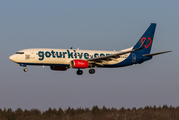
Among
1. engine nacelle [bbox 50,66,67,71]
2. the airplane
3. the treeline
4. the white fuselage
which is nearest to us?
the white fuselage

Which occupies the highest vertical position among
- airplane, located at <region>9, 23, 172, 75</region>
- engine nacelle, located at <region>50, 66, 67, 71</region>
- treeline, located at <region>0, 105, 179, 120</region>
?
airplane, located at <region>9, 23, 172, 75</region>

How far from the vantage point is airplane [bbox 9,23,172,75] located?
55.8 m

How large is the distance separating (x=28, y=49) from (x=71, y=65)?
25.9 feet

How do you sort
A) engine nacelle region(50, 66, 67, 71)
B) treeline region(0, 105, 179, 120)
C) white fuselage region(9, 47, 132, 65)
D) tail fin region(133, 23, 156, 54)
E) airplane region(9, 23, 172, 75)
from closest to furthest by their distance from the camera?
white fuselage region(9, 47, 132, 65) → airplane region(9, 23, 172, 75) → engine nacelle region(50, 66, 67, 71) → tail fin region(133, 23, 156, 54) → treeline region(0, 105, 179, 120)

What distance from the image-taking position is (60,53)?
57656 millimetres

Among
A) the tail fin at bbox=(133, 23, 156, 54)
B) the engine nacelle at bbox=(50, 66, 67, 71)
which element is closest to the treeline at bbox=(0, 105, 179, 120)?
the tail fin at bbox=(133, 23, 156, 54)

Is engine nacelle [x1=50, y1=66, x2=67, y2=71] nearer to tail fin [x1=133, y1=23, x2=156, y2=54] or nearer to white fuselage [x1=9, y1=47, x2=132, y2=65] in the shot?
white fuselage [x1=9, y1=47, x2=132, y2=65]

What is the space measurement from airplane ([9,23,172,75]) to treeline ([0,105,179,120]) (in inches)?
1346

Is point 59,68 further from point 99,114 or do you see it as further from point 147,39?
point 99,114

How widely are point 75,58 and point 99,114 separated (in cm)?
5563

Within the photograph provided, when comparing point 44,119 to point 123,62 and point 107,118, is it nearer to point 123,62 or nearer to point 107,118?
point 107,118

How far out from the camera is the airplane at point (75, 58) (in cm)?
5584

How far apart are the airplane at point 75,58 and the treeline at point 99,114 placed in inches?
1346

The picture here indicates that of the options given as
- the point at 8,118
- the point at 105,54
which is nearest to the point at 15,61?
the point at 105,54
